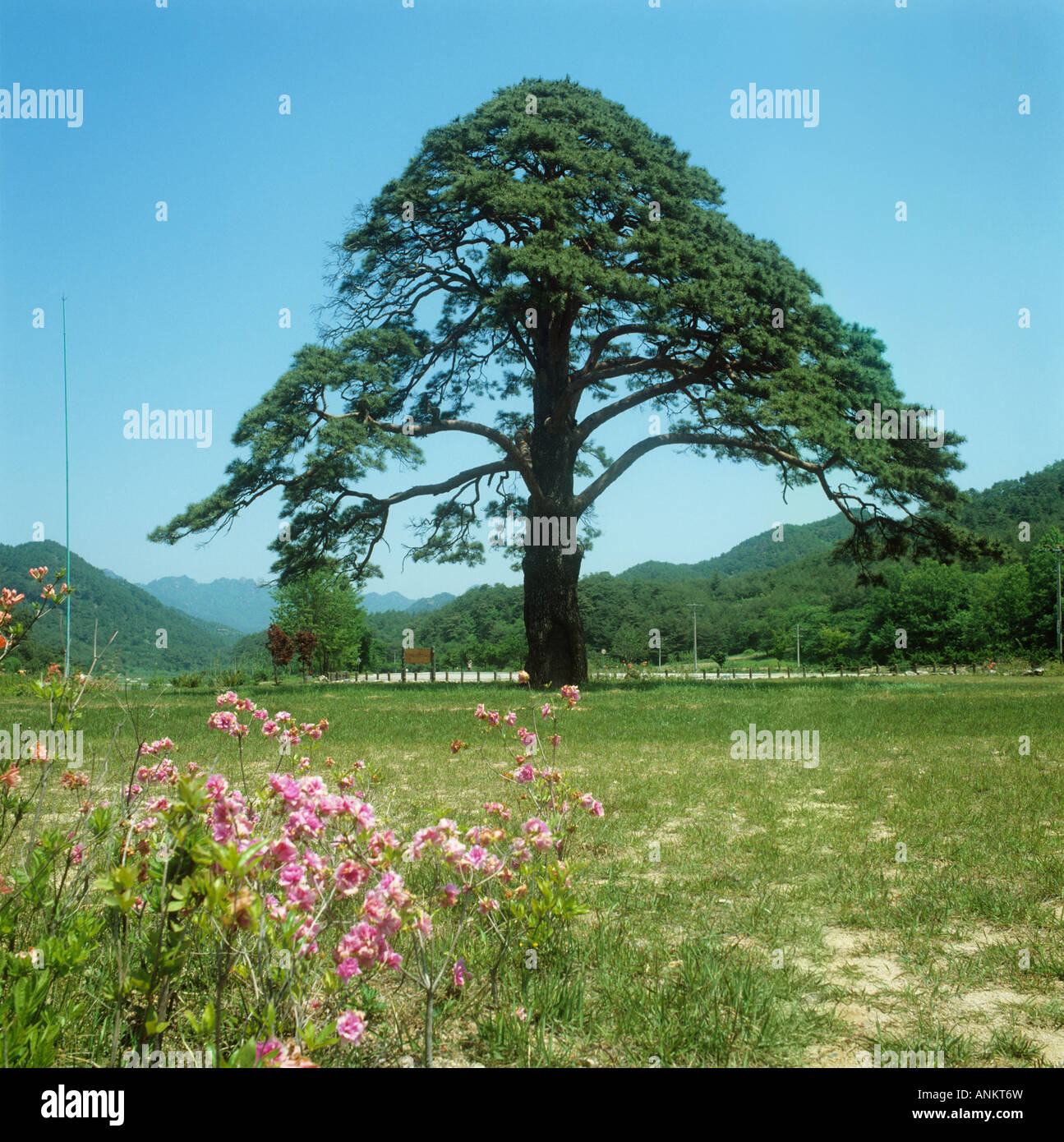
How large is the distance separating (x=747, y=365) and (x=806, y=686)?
7.77 m

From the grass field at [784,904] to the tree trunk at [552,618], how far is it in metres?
9.02

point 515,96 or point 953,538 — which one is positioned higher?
point 515,96

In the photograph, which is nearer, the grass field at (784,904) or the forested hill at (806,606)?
the grass field at (784,904)

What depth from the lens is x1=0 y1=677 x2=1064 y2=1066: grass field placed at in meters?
2.51

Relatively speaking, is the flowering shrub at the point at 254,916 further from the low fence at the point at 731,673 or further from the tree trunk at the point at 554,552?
the low fence at the point at 731,673

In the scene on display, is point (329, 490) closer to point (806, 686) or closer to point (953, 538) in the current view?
point (806, 686)

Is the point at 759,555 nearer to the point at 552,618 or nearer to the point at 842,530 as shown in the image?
the point at 842,530

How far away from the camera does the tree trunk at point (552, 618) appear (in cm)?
1873

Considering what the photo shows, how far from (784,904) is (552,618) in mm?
15002

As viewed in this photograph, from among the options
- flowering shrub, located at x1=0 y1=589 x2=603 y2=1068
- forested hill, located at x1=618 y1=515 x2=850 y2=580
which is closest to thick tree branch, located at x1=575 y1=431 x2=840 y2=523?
flowering shrub, located at x1=0 y1=589 x2=603 y2=1068

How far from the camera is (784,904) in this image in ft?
12.5

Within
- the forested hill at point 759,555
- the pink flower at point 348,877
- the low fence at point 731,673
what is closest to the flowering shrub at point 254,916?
the pink flower at point 348,877
